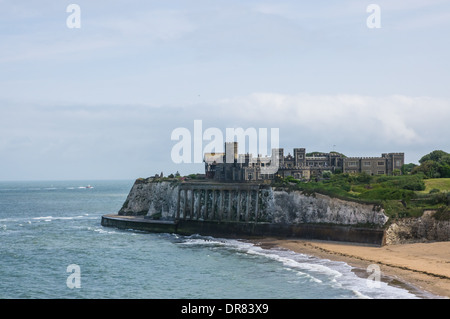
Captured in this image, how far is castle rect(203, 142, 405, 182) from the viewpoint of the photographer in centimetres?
10444

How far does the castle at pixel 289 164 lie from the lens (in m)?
104

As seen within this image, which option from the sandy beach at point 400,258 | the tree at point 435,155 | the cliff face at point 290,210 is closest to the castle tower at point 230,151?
the cliff face at point 290,210

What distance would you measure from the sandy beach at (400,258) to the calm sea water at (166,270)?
228 centimetres

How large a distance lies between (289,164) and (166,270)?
64.7 metres

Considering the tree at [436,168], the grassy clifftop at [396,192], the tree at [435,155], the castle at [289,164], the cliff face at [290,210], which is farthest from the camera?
the tree at [435,155]

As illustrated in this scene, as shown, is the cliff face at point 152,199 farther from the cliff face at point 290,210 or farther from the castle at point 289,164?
the castle at point 289,164

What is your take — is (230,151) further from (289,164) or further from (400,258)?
(400,258)

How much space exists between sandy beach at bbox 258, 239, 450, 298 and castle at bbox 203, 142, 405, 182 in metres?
31.5

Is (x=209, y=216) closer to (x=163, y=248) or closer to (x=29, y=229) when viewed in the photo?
(x=163, y=248)

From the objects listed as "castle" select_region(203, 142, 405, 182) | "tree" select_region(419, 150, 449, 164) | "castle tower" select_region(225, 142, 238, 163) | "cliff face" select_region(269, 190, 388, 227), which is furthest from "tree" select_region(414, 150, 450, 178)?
"cliff face" select_region(269, 190, 388, 227)

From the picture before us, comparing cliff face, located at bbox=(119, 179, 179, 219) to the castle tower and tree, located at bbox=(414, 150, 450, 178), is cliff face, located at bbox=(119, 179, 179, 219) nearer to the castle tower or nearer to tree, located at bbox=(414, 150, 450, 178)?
the castle tower

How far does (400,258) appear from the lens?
57375mm
